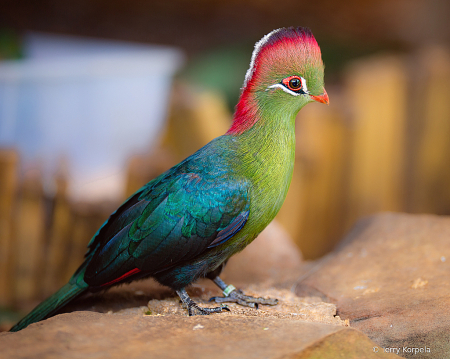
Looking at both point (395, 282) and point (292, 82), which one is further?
point (395, 282)

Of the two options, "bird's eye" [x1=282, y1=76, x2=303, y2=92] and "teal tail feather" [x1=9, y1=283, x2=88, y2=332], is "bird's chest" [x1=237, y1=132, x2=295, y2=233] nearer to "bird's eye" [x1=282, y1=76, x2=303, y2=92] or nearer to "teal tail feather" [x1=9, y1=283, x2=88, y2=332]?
"bird's eye" [x1=282, y1=76, x2=303, y2=92]

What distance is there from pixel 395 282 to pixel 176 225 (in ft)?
4.79

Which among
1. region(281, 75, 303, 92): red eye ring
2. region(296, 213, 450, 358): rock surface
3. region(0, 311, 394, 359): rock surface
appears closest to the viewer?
region(0, 311, 394, 359): rock surface

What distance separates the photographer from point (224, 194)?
7.84 ft

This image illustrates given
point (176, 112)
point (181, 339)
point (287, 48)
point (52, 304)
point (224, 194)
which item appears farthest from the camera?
point (176, 112)

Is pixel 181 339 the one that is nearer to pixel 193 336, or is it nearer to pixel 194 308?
pixel 193 336

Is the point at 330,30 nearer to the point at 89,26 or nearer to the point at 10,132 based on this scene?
the point at 89,26

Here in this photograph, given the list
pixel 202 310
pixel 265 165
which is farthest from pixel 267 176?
pixel 202 310

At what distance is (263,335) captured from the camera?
6.42ft

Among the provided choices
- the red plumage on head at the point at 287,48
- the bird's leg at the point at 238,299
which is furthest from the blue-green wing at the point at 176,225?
the red plumage on head at the point at 287,48

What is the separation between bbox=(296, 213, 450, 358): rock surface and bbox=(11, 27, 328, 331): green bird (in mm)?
598

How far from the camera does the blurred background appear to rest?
432cm

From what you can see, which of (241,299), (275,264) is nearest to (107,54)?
(275,264)

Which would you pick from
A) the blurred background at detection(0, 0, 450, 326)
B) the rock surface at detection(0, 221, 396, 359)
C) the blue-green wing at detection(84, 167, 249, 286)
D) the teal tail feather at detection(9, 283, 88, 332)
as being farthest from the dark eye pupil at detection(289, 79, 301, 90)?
the blurred background at detection(0, 0, 450, 326)
